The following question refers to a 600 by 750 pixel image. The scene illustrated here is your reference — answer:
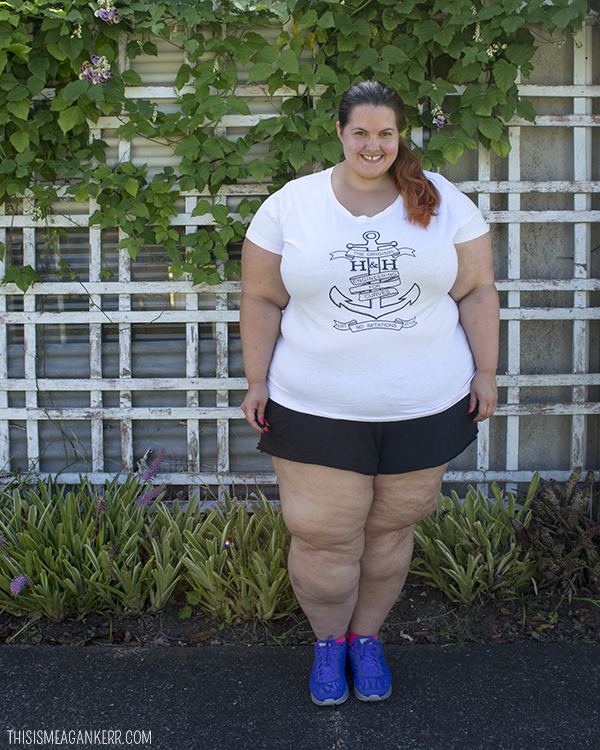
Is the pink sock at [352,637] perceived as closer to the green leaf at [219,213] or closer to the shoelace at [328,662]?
the shoelace at [328,662]

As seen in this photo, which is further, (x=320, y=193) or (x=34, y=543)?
(x=34, y=543)

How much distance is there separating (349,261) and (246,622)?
58.4 inches

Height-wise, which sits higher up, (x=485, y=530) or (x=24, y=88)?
(x=24, y=88)

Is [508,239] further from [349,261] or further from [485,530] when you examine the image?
[349,261]

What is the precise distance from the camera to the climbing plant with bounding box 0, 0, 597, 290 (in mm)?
2424

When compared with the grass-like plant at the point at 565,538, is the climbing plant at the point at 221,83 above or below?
above

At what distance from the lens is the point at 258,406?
174 cm

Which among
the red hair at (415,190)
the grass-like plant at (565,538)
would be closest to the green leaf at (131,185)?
the red hair at (415,190)

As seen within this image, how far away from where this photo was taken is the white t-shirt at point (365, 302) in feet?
4.98

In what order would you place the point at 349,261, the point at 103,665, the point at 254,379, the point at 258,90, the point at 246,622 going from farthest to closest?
the point at 258,90 < the point at 246,622 < the point at 103,665 < the point at 254,379 < the point at 349,261

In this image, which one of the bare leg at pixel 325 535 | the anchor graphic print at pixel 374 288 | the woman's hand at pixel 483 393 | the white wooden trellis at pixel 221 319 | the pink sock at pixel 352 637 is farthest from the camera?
the white wooden trellis at pixel 221 319

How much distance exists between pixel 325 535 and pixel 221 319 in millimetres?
1410

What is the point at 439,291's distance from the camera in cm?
157

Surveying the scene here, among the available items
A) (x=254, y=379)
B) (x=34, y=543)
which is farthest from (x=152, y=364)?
(x=254, y=379)
